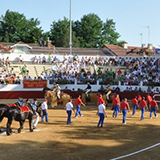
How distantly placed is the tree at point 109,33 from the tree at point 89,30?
8.27 ft

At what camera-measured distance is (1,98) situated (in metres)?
27.1

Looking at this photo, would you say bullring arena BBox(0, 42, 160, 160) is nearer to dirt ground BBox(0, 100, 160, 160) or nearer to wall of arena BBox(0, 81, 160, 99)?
dirt ground BBox(0, 100, 160, 160)

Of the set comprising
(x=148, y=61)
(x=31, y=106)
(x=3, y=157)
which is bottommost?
(x=3, y=157)

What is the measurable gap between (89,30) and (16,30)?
1718 centimetres

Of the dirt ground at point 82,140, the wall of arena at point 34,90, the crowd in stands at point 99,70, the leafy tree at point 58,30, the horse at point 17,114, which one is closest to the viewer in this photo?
the dirt ground at point 82,140

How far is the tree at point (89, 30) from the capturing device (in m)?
70.2

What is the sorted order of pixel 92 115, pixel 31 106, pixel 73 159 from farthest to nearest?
pixel 92 115, pixel 31 106, pixel 73 159

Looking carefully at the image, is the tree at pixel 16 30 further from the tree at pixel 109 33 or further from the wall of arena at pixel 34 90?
the wall of arena at pixel 34 90

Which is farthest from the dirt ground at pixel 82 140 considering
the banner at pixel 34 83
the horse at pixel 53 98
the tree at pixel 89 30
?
the tree at pixel 89 30

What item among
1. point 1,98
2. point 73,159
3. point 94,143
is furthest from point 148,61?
point 73,159

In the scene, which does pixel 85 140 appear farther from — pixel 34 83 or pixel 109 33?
pixel 109 33

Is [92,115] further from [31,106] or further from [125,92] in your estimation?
[125,92]

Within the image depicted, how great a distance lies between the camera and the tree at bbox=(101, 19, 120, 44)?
243 ft

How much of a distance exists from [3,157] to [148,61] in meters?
23.1
